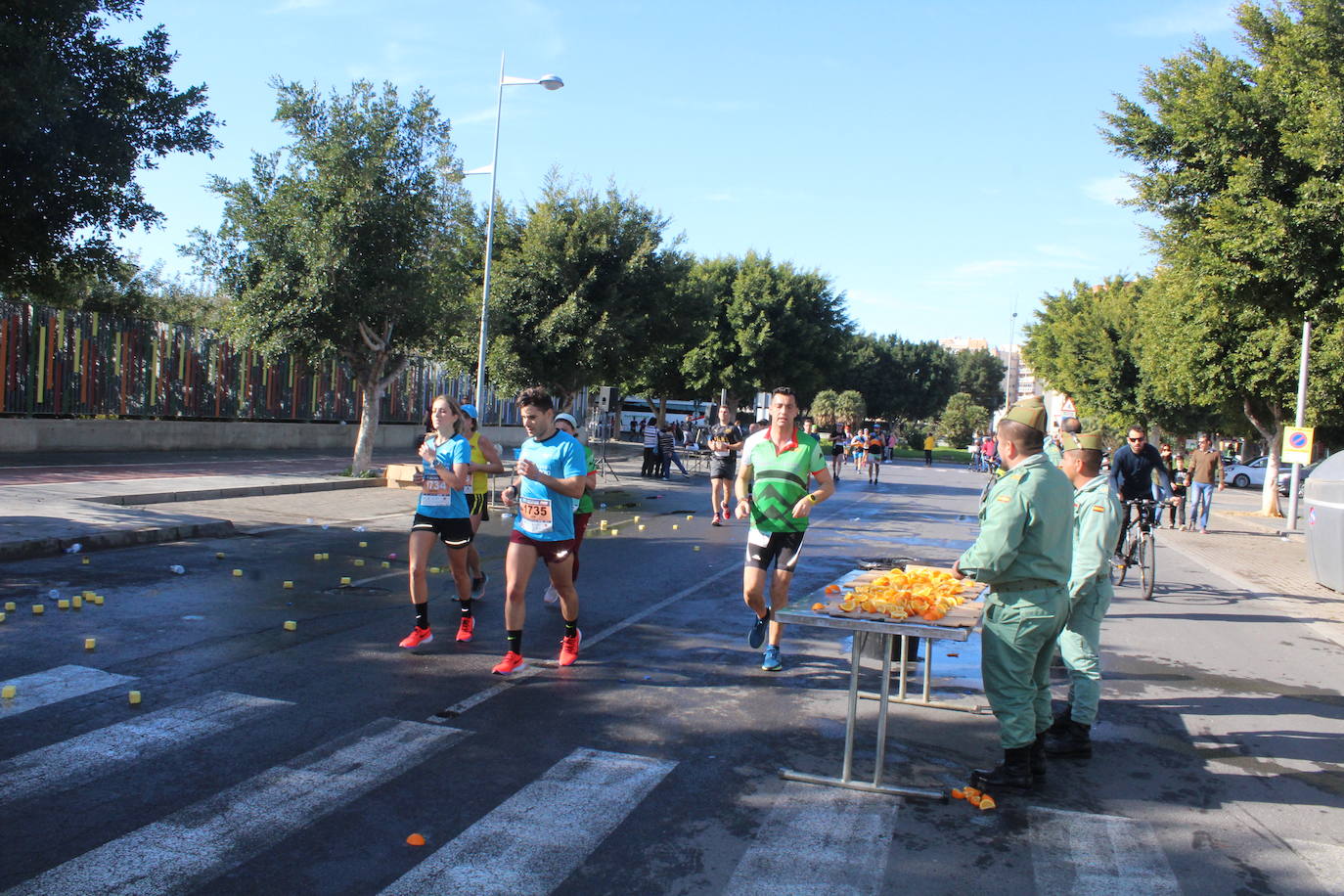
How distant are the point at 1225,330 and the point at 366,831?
2245 centimetres

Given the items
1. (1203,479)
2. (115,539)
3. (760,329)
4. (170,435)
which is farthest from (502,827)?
(760,329)

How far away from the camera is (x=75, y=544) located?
10641 mm

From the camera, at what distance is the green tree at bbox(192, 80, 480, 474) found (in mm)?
19812

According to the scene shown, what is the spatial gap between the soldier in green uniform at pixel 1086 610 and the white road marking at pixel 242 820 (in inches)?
133

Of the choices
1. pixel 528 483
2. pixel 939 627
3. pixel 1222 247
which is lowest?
pixel 939 627

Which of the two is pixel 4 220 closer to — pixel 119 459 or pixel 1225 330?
pixel 119 459

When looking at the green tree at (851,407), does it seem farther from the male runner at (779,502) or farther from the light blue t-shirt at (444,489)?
the light blue t-shirt at (444,489)

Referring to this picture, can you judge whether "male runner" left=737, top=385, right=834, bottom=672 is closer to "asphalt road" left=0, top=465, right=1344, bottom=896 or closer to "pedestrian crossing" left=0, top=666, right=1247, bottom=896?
"asphalt road" left=0, top=465, right=1344, bottom=896

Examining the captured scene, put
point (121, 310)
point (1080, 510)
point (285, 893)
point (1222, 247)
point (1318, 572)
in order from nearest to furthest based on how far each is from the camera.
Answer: point (285, 893)
point (1080, 510)
point (1318, 572)
point (1222, 247)
point (121, 310)

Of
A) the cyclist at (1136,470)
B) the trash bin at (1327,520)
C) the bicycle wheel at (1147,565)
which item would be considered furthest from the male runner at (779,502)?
the trash bin at (1327,520)

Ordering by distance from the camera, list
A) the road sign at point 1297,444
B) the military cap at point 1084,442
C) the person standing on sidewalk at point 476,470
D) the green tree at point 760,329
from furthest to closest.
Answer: the green tree at point 760,329, the road sign at point 1297,444, the person standing on sidewalk at point 476,470, the military cap at point 1084,442

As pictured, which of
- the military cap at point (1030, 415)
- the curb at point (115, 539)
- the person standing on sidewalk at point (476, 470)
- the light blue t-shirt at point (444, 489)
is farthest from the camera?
the curb at point (115, 539)

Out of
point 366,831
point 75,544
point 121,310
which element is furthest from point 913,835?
point 121,310

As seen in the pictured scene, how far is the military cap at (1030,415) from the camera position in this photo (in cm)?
488
